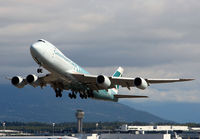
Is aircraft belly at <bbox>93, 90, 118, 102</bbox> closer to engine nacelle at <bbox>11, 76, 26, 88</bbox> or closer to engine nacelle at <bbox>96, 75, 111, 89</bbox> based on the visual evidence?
engine nacelle at <bbox>96, 75, 111, 89</bbox>

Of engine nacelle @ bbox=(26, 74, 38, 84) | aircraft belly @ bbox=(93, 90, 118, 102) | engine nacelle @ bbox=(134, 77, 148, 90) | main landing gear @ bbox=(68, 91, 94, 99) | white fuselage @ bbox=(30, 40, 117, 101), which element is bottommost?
main landing gear @ bbox=(68, 91, 94, 99)

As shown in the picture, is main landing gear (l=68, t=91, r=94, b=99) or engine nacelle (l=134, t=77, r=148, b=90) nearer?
engine nacelle (l=134, t=77, r=148, b=90)

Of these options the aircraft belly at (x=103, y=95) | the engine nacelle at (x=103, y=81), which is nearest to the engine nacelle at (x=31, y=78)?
the engine nacelle at (x=103, y=81)

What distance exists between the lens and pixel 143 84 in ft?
289

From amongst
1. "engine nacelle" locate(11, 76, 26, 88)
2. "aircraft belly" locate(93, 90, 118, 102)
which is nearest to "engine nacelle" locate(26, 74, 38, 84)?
"engine nacelle" locate(11, 76, 26, 88)

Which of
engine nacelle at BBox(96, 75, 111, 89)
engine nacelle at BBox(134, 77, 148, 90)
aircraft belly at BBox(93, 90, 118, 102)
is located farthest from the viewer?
aircraft belly at BBox(93, 90, 118, 102)

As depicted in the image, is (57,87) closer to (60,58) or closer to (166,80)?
(60,58)

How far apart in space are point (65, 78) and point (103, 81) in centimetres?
633

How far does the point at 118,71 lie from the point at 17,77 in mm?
28072

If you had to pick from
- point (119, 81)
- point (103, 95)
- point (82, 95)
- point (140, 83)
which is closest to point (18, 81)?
point (82, 95)

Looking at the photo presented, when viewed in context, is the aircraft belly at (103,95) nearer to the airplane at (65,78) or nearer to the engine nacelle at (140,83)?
the airplane at (65,78)

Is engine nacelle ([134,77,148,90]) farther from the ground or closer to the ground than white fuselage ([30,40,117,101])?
closer to the ground

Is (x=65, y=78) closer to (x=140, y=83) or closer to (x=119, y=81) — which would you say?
(x=119, y=81)

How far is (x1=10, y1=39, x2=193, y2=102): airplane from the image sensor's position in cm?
8194
